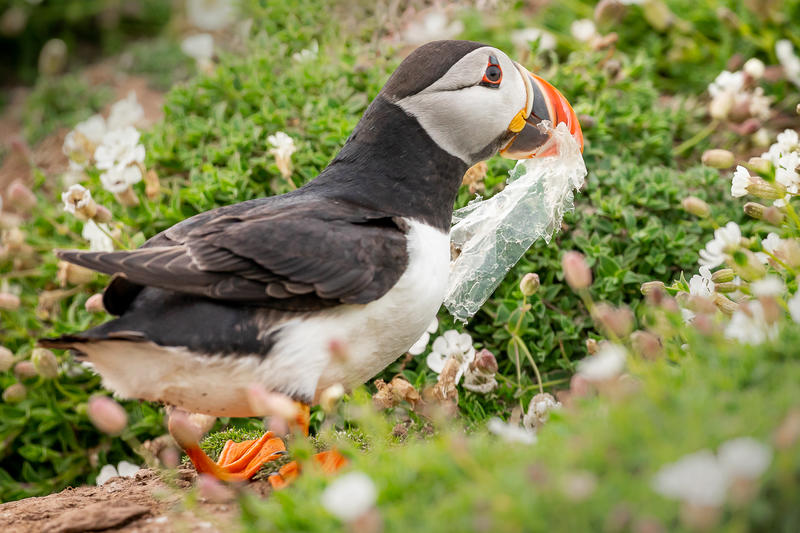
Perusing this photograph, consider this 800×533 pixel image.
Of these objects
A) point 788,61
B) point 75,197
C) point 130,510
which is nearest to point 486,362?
point 130,510

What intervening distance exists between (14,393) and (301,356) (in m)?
2.06

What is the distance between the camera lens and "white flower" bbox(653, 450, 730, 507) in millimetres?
1735

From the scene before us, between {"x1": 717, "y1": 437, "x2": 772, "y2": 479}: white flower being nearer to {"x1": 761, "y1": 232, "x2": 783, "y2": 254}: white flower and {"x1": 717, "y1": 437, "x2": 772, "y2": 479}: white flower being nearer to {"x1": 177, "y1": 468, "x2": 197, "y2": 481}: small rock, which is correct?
{"x1": 761, "y1": 232, "x2": 783, "y2": 254}: white flower

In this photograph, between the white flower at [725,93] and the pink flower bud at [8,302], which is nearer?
the pink flower bud at [8,302]

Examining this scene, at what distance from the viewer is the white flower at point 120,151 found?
4555 mm

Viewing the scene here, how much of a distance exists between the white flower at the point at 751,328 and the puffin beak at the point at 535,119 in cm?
126

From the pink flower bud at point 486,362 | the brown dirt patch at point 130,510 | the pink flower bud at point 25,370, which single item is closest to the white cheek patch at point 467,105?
the pink flower bud at point 486,362

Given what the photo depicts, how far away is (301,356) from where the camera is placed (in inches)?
A: 118

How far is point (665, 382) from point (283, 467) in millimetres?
1468

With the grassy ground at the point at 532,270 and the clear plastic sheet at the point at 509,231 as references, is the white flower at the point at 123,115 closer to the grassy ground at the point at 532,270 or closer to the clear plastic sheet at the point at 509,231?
the grassy ground at the point at 532,270

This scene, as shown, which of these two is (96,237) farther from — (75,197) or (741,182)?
(741,182)

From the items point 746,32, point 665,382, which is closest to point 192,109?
point 746,32

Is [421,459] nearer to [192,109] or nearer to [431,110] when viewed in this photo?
[431,110]

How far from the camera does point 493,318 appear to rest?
4.27 metres
